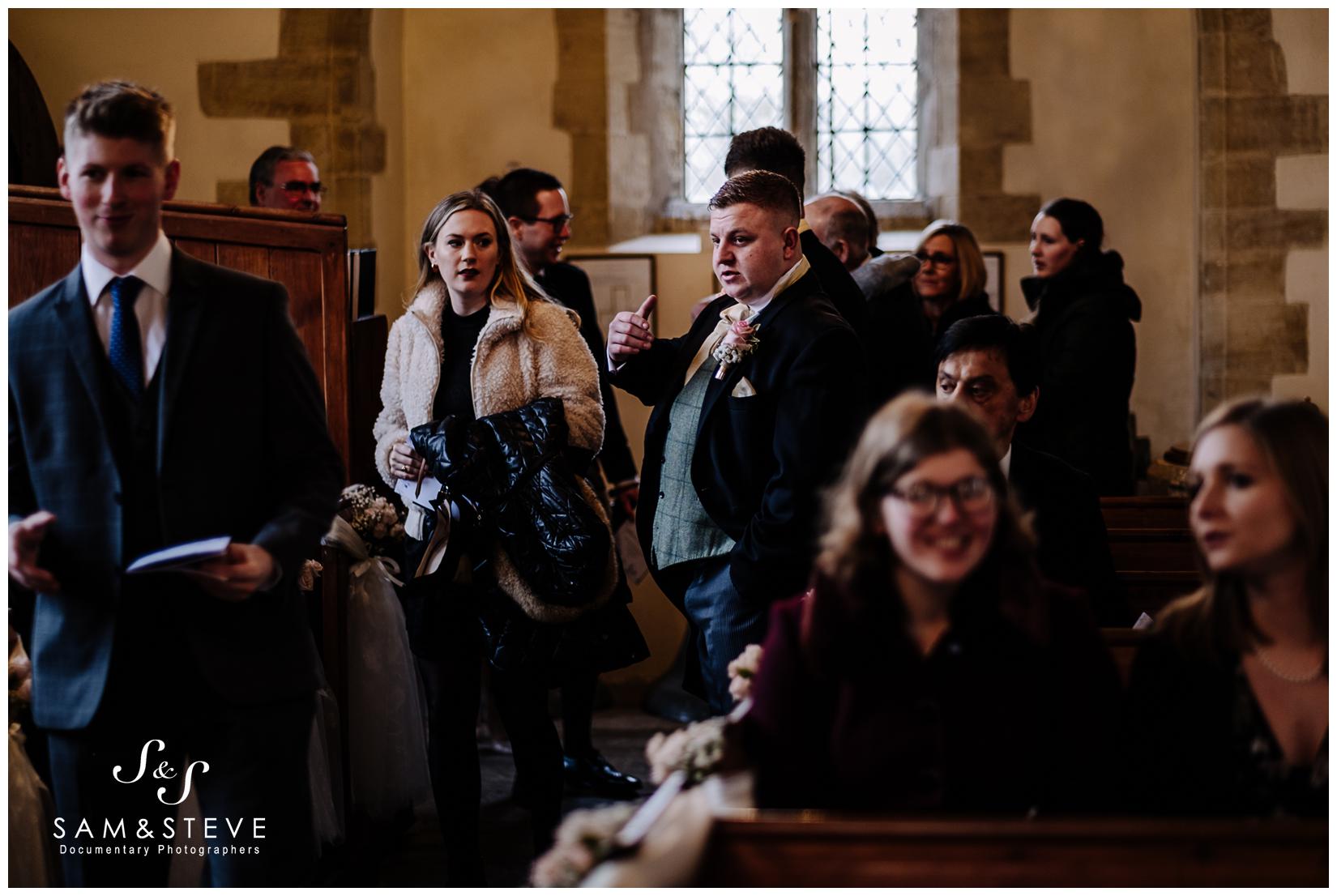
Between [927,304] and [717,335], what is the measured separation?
200cm

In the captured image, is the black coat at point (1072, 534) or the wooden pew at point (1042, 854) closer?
the wooden pew at point (1042, 854)

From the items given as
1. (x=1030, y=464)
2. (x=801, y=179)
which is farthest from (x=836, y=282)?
(x=1030, y=464)

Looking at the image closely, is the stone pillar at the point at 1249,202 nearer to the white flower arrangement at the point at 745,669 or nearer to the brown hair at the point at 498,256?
the brown hair at the point at 498,256

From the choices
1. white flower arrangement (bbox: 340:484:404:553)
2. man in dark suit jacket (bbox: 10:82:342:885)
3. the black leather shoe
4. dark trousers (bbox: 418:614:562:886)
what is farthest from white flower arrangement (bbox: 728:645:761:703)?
the black leather shoe

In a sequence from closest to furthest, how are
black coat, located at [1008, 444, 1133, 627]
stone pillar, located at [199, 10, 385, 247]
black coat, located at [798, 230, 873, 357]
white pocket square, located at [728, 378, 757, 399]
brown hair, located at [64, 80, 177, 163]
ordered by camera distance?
brown hair, located at [64, 80, 177, 163] → black coat, located at [1008, 444, 1133, 627] → white pocket square, located at [728, 378, 757, 399] → black coat, located at [798, 230, 873, 357] → stone pillar, located at [199, 10, 385, 247]

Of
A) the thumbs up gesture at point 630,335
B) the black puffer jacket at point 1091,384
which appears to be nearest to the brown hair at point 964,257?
the black puffer jacket at point 1091,384

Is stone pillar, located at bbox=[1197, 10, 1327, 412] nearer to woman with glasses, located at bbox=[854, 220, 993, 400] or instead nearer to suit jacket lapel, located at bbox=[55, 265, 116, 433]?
woman with glasses, located at bbox=[854, 220, 993, 400]

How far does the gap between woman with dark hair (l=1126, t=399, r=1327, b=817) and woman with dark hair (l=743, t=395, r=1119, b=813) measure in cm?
9

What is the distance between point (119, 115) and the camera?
2316 mm

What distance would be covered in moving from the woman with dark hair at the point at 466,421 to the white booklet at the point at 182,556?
57.0 inches

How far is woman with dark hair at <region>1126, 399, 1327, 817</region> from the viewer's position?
6.96 feet

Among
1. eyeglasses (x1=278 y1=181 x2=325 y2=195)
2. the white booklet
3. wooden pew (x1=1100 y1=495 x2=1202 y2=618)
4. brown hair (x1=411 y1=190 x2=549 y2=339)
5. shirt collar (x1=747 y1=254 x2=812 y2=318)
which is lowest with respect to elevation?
wooden pew (x1=1100 y1=495 x2=1202 y2=618)

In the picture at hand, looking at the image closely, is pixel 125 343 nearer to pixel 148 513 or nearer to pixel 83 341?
pixel 83 341

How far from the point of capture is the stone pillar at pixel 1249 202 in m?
6.71
